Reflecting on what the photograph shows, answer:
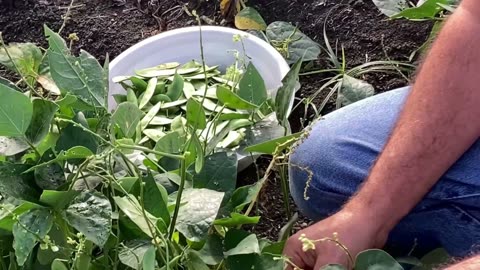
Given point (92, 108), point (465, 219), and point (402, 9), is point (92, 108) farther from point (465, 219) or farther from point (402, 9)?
point (402, 9)

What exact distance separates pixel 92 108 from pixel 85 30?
716 mm

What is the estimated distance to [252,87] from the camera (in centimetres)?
97

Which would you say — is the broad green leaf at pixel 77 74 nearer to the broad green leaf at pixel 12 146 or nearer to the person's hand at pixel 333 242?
the broad green leaf at pixel 12 146

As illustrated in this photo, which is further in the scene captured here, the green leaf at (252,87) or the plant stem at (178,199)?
the green leaf at (252,87)

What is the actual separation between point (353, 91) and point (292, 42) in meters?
0.19

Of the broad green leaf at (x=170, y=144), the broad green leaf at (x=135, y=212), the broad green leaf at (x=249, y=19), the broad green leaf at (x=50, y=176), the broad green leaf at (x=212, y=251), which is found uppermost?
the broad green leaf at (x=50, y=176)

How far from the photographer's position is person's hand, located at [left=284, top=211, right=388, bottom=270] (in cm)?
84

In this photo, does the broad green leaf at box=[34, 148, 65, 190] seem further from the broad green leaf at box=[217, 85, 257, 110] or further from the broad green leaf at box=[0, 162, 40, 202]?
the broad green leaf at box=[217, 85, 257, 110]

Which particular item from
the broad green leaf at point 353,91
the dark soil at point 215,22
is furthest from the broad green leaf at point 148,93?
the broad green leaf at point 353,91

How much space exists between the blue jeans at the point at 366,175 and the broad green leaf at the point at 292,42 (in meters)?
0.28

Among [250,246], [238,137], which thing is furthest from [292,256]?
[238,137]

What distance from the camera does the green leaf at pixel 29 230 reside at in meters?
0.71

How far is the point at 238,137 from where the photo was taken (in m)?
1.19

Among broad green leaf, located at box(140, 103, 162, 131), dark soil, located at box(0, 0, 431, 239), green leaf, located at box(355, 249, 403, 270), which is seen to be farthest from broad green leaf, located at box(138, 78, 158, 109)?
green leaf, located at box(355, 249, 403, 270)
